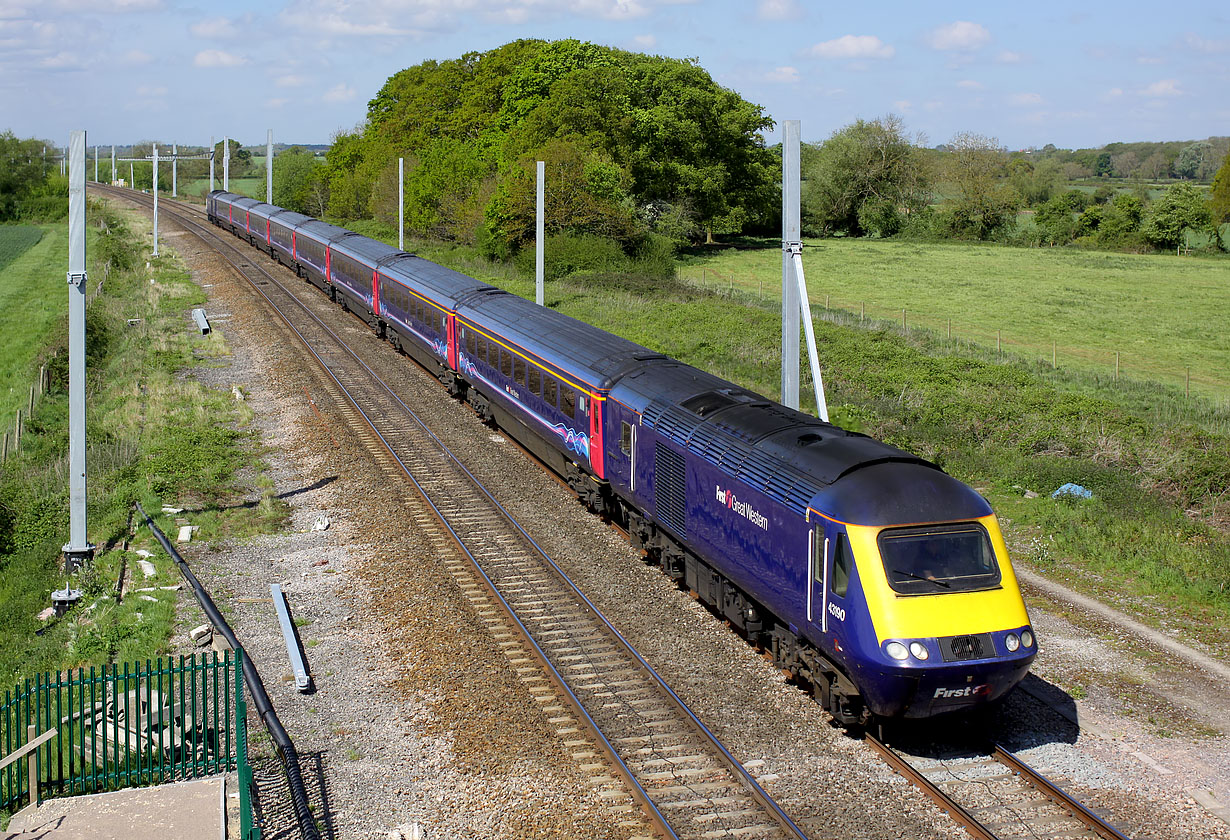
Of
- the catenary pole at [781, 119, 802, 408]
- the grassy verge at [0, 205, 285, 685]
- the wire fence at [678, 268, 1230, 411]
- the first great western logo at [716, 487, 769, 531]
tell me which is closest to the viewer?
the first great western logo at [716, 487, 769, 531]

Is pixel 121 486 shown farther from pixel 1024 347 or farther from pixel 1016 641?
pixel 1024 347

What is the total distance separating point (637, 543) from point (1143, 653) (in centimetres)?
771

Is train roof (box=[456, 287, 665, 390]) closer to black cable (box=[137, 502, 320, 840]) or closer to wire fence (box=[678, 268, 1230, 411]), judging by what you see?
black cable (box=[137, 502, 320, 840])

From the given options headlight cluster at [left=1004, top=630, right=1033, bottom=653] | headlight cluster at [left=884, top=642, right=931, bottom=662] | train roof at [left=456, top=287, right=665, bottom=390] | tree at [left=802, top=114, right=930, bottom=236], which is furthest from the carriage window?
tree at [left=802, top=114, right=930, bottom=236]

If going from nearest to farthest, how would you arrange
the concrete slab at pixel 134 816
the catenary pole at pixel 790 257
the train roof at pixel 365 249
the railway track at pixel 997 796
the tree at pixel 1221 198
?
1. the concrete slab at pixel 134 816
2. the railway track at pixel 997 796
3. the catenary pole at pixel 790 257
4. the train roof at pixel 365 249
5. the tree at pixel 1221 198

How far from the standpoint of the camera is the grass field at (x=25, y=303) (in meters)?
35.4

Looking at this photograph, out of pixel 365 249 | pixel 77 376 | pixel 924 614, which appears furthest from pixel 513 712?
pixel 365 249

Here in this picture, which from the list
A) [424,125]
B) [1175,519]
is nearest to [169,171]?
[424,125]

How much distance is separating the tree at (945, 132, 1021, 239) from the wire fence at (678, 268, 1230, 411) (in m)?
43.9

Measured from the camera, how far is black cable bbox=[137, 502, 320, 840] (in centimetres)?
1002

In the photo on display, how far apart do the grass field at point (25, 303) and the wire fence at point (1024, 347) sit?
98.6ft

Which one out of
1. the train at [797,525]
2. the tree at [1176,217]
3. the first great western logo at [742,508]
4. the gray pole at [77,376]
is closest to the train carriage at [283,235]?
the train at [797,525]

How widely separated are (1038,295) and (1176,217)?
34397 mm

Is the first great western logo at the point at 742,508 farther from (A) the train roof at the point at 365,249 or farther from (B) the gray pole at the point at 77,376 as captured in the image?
(A) the train roof at the point at 365,249
